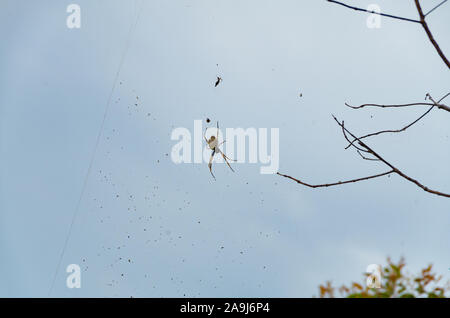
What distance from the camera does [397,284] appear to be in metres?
0.68
